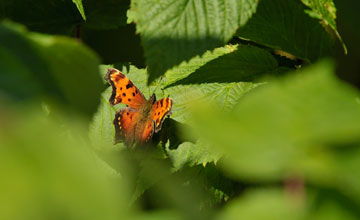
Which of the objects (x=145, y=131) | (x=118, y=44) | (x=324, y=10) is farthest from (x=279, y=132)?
(x=118, y=44)

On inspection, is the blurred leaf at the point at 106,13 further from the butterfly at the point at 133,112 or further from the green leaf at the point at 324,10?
the green leaf at the point at 324,10

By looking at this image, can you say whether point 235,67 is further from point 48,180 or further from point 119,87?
point 48,180

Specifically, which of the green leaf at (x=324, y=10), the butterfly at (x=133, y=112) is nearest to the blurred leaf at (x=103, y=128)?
the butterfly at (x=133, y=112)

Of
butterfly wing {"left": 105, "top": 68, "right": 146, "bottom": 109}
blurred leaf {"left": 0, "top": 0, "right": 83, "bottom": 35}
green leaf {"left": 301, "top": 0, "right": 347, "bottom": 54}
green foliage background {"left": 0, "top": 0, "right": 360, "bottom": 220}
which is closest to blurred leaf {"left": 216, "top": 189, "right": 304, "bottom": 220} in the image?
green foliage background {"left": 0, "top": 0, "right": 360, "bottom": 220}

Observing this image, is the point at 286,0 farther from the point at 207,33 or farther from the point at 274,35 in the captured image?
the point at 207,33

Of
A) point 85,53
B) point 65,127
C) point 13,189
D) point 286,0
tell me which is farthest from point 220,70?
point 13,189

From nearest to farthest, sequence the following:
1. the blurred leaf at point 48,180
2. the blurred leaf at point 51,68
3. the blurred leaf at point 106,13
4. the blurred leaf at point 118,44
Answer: the blurred leaf at point 48,180
the blurred leaf at point 51,68
the blurred leaf at point 106,13
the blurred leaf at point 118,44
